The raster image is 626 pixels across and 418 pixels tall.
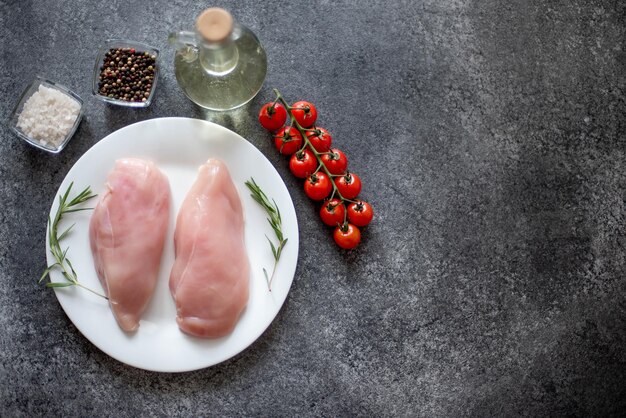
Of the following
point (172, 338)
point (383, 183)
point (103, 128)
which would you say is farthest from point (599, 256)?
point (103, 128)

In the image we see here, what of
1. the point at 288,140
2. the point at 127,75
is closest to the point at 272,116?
the point at 288,140

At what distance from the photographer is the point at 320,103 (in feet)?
5.64

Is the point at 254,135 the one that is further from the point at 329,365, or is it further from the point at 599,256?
the point at 599,256

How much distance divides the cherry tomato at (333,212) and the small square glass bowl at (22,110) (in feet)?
2.39

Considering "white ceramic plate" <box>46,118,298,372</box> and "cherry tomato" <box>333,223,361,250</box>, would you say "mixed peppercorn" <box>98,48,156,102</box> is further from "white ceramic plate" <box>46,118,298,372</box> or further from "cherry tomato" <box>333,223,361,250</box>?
"cherry tomato" <box>333,223,361,250</box>

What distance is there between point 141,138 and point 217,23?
0.43m

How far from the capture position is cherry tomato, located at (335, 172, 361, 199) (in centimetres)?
162

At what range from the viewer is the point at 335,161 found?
63.7 inches

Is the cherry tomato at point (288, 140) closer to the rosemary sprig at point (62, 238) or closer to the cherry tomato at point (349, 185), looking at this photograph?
the cherry tomato at point (349, 185)

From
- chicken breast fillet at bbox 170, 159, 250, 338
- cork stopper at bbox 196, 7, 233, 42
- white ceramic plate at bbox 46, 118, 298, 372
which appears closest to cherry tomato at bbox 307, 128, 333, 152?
white ceramic plate at bbox 46, 118, 298, 372

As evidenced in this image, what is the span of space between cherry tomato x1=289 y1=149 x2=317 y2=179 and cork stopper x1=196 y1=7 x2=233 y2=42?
407 millimetres

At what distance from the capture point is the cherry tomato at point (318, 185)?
161 cm

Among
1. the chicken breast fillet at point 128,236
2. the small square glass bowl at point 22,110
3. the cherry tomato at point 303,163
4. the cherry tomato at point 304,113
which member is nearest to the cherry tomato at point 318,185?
the cherry tomato at point 303,163

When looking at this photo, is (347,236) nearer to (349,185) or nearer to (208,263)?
(349,185)
